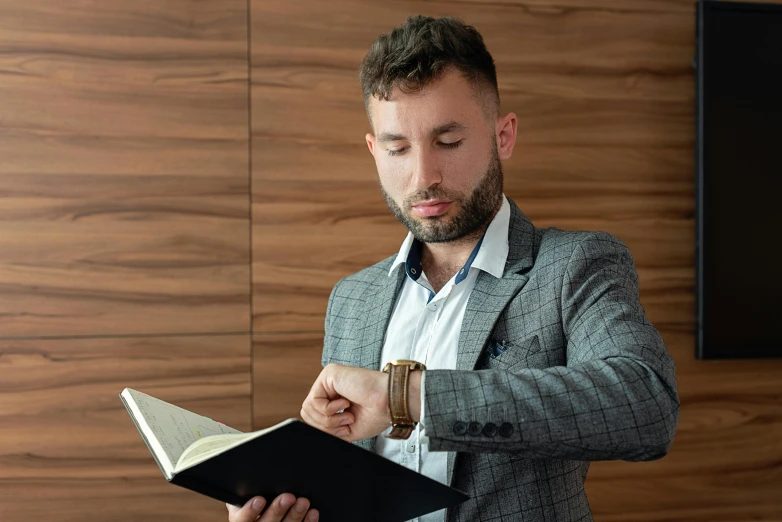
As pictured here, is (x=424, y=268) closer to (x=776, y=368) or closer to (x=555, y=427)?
(x=555, y=427)

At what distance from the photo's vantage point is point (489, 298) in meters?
1.43

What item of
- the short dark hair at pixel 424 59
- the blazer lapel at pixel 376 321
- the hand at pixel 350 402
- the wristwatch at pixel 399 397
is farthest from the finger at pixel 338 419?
the short dark hair at pixel 424 59

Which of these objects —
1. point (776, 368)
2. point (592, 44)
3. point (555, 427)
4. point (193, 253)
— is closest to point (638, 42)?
point (592, 44)

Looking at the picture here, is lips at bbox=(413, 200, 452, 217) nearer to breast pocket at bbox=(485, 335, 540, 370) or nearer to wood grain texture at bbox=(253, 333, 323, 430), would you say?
breast pocket at bbox=(485, 335, 540, 370)

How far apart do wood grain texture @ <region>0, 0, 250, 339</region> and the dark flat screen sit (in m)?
1.46

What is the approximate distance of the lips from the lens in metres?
1.46

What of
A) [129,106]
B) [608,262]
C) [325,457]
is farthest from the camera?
[129,106]

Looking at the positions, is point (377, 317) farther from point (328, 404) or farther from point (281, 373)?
point (281, 373)

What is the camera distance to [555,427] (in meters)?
1.05

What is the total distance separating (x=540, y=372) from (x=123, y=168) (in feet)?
5.30

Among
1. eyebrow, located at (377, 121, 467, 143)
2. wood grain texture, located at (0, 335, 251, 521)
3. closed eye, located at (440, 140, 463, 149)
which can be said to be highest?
eyebrow, located at (377, 121, 467, 143)

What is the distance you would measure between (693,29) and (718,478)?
1.49 meters

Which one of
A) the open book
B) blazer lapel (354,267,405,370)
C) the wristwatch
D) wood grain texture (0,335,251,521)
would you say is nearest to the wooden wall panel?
wood grain texture (0,335,251,521)

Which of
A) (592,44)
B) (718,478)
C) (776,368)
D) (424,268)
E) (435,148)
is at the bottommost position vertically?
(718,478)
